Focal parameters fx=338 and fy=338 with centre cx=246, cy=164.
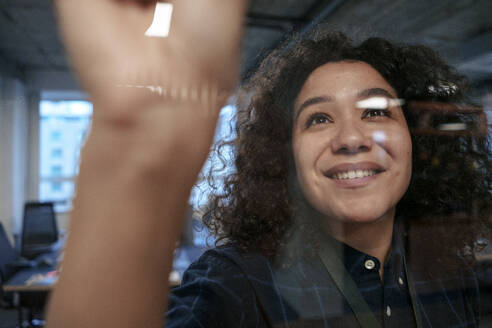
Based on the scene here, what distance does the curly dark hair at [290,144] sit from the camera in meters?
0.52

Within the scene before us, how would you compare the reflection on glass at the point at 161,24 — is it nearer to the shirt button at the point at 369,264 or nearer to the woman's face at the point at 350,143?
the woman's face at the point at 350,143

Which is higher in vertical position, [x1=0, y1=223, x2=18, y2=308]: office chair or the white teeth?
the white teeth

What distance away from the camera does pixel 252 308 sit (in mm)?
448

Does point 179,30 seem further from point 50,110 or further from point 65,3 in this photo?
point 50,110

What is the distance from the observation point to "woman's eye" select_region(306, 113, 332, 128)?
1.53ft

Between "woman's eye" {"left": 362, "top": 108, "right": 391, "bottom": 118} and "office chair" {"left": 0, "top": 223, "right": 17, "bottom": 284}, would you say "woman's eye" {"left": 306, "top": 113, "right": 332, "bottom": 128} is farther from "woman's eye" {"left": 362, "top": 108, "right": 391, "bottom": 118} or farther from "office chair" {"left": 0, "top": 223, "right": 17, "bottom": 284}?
"office chair" {"left": 0, "top": 223, "right": 17, "bottom": 284}

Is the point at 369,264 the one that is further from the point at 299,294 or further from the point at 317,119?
the point at 317,119

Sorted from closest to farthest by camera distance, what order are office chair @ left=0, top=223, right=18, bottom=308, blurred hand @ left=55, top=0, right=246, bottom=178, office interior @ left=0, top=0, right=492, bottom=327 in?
blurred hand @ left=55, top=0, right=246, bottom=178, office interior @ left=0, top=0, right=492, bottom=327, office chair @ left=0, top=223, right=18, bottom=308

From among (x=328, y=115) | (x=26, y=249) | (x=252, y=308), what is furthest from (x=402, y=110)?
(x=26, y=249)

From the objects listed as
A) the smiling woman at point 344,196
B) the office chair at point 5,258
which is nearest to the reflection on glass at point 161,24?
the smiling woman at point 344,196

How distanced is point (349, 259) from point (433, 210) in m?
0.22

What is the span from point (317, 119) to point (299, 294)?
9.7 inches

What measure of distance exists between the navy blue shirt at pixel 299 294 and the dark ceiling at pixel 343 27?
0.29 meters

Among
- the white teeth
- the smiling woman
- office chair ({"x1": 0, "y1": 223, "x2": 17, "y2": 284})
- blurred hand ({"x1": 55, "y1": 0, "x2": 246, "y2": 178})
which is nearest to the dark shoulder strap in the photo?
the smiling woman
